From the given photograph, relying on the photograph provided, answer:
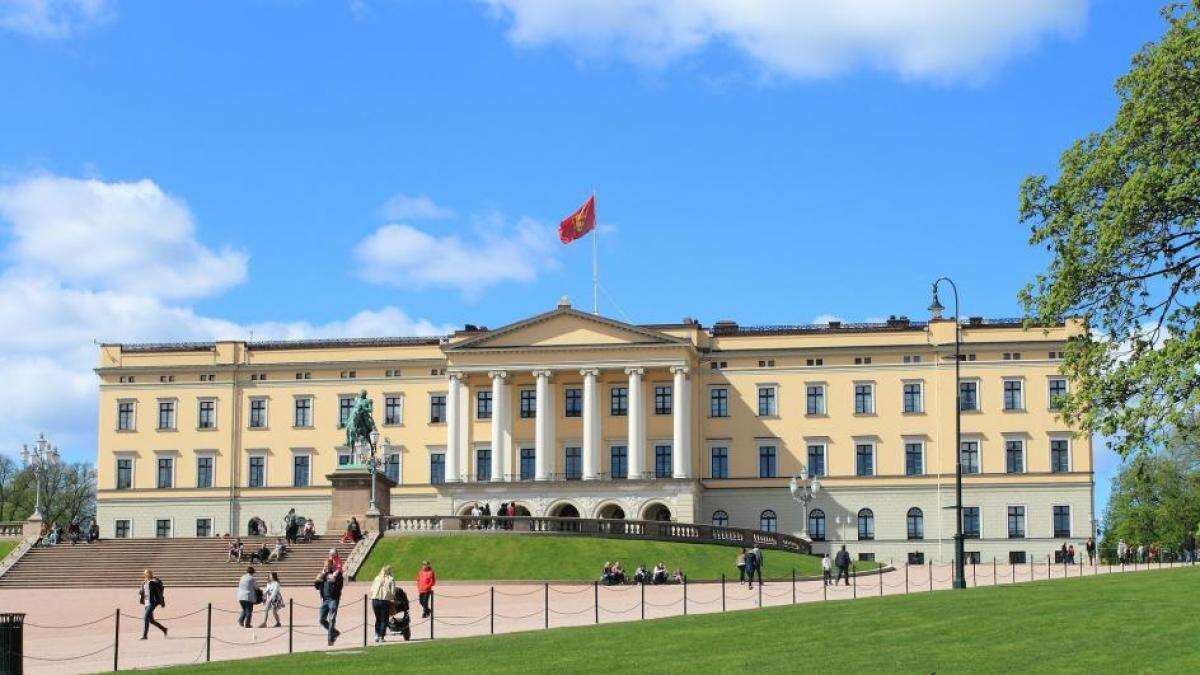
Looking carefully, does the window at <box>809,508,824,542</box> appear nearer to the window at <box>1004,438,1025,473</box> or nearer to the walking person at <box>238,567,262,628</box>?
the window at <box>1004,438,1025,473</box>

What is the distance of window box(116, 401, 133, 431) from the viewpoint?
325ft

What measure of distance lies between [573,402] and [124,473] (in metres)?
26.8

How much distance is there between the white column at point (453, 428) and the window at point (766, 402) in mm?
16564

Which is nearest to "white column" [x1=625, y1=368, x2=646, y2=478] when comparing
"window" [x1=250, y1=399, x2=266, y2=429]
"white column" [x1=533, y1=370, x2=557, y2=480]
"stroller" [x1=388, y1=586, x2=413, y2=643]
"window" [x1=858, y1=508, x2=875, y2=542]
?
"white column" [x1=533, y1=370, x2=557, y2=480]

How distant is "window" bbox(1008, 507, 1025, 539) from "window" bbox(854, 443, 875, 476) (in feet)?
25.4

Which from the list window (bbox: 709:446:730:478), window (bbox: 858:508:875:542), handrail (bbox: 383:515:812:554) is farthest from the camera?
window (bbox: 709:446:730:478)

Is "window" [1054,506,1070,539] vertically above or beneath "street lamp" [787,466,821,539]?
beneath

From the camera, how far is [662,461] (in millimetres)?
93938

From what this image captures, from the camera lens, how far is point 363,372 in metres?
97.7

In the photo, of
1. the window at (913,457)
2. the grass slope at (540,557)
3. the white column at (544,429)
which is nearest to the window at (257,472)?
the white column at (544,429)

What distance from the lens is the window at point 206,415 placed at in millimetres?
98750

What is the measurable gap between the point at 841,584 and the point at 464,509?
35.6 metres

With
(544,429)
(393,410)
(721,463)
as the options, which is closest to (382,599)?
→ (544,429)

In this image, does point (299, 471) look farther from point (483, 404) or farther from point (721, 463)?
point (721, 463)
